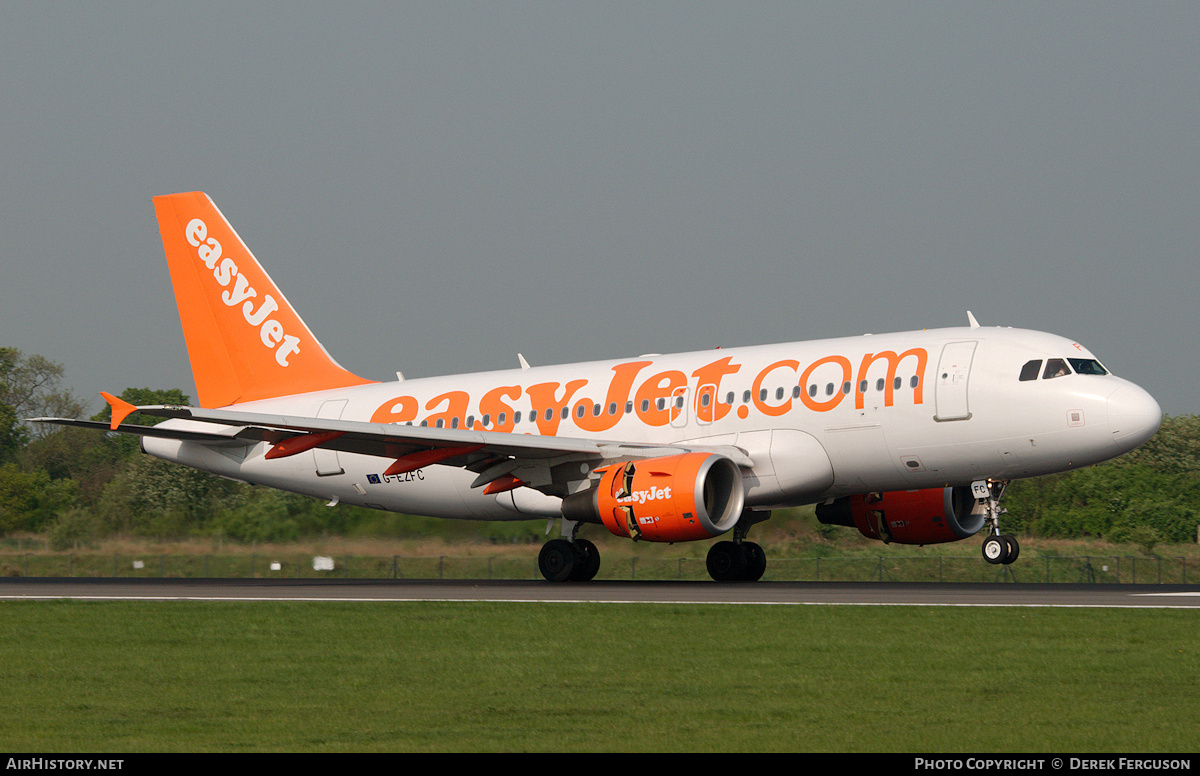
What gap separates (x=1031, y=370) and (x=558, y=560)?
9.46 meters

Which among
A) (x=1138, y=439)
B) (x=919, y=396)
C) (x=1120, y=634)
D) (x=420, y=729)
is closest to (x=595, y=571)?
(x=919, y=396)

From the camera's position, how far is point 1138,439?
23406 millimetres

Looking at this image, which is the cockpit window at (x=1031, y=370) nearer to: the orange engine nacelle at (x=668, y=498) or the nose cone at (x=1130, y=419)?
the nose cone at (x=1130, y=419)

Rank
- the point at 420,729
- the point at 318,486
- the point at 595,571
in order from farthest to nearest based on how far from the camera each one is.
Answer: the point at 318,486
the point at 595,571
the point at 420,729

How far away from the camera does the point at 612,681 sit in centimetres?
1206

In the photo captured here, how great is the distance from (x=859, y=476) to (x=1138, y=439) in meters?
4.76

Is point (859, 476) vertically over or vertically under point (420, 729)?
over

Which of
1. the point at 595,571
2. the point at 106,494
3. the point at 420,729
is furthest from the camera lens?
the point at 106,494

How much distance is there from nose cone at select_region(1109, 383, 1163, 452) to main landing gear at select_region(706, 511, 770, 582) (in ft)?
24.6

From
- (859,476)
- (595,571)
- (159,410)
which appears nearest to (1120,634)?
(859,476)

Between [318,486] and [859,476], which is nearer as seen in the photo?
[859,476]

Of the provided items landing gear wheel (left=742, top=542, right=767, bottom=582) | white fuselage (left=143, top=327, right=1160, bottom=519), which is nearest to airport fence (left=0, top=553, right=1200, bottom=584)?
landing gear wheel (left=742, top=542, right=767, bottom=582)

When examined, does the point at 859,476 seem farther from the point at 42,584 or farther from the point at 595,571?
the point at 42,584

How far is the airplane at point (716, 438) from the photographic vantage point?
78.1ft
